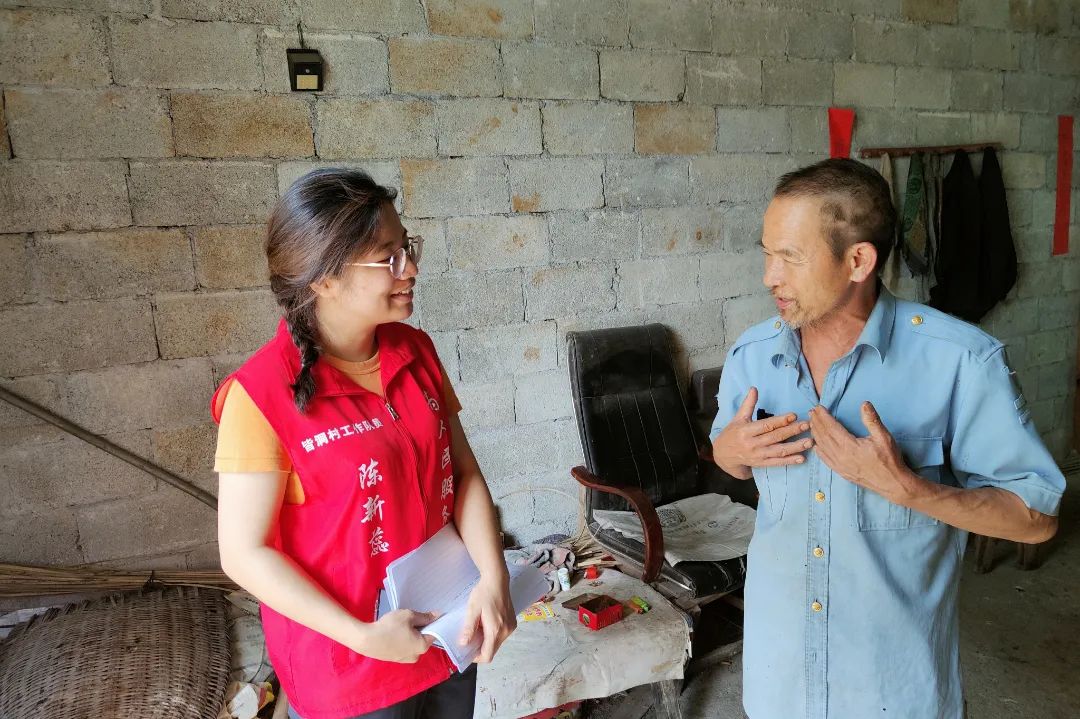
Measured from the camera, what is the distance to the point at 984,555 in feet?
10.9

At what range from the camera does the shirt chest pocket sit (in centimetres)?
115

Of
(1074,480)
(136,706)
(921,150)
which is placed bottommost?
(1074,480)

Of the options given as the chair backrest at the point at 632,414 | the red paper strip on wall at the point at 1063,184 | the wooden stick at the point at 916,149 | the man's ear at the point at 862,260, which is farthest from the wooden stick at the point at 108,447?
the red paper strip on wall at the point at 1063,184

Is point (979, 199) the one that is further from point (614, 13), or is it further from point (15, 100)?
point (15, 100)

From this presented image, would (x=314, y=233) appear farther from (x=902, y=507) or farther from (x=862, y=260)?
(x=902, y=507)

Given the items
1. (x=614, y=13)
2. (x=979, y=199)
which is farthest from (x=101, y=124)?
(x=979, y=199)

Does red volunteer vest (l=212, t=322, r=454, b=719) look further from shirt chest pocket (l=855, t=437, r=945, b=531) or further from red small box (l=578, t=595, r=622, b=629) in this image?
red small box (l=578, t=595, r=622, b=629)

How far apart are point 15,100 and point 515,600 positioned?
2105 mm

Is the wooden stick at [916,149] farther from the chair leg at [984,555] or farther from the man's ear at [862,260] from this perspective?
the man's ear at [862,260]

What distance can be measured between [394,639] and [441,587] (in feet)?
0.51

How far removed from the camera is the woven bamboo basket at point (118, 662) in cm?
183

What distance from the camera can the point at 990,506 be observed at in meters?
1.06

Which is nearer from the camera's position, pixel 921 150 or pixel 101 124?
pixel 101 124

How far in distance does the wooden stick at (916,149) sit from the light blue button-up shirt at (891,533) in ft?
8.93
